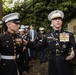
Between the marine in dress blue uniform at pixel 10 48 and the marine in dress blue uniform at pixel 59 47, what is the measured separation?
778 millimetres

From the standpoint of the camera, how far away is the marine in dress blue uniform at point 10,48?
544 cm

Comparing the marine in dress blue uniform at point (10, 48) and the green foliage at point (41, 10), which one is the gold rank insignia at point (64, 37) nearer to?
the marine in dress blue uniform at point (10, 48)

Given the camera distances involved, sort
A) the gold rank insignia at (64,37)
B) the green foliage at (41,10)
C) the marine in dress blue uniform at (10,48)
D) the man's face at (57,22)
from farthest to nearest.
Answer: the green foliage at (41,10), the gold rank insignia at (64,37), the man's face at (57,22), the marine in dress blue uniform at (10,48)

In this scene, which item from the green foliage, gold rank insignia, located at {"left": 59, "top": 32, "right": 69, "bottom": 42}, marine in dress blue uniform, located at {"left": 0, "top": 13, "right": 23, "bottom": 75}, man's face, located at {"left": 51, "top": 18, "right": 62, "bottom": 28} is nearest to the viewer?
marine in dress blue uniform, located at {"left": 0, "top": 13, "right": 23, "bottom": 75}

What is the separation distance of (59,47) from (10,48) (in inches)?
41.9

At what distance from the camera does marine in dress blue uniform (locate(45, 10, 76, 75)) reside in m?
5.82

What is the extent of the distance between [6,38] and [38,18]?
10.7m

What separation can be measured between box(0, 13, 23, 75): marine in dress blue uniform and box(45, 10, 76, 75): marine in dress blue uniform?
778mm

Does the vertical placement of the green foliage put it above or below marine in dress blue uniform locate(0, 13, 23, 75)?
above

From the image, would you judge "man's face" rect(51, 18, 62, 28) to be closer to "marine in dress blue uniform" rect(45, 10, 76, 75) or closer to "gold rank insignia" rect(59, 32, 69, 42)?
"marine in dress blue uniform" rect(45, 10, 76, 75)

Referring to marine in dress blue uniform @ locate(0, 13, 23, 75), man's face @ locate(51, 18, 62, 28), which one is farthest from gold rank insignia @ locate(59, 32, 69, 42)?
→ marine in dress blue uniform @ locate(0, 13, 23, 75)

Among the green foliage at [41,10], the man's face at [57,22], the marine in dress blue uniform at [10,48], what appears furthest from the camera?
the green foliage at [41,10]

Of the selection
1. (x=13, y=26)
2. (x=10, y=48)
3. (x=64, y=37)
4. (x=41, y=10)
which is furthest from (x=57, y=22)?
(x=41, y=10)

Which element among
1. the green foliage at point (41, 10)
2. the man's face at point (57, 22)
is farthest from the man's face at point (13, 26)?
the green foliage at point (41, 10)
